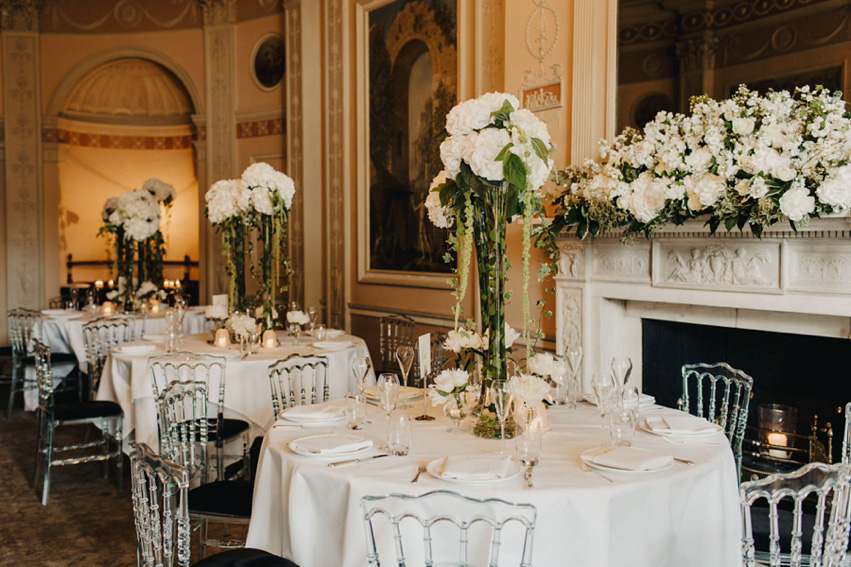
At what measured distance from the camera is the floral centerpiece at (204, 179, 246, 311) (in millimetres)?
4906

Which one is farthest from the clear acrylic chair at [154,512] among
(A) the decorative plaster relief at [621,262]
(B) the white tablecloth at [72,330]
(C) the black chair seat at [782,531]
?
(B) the white tablecloth at [72,330]

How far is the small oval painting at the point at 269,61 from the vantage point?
9.21m

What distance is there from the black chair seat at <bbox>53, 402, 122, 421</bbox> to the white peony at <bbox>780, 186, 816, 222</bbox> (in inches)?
162

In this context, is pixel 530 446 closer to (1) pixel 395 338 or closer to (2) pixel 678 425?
(2) pixel 678 425

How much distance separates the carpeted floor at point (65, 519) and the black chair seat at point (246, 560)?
1.63 metres

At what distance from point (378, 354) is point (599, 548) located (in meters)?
5.55

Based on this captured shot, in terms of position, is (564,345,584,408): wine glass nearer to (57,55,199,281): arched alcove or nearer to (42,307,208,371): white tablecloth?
(42,307,208,371): white tablecloth

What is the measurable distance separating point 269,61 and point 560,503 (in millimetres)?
8362

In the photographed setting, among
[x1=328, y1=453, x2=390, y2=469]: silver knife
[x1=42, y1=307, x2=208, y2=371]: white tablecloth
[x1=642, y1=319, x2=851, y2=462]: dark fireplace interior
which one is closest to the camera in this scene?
[x1=328, y1=453, x2=390, y2=469]: silver knife

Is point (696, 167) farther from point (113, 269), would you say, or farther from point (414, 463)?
point (113, 269)

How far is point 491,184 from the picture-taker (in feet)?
8.51

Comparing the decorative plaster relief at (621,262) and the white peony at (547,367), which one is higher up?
the decorative plaster relief at (621,262)

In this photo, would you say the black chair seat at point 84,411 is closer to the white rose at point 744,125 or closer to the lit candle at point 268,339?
the lit candle at point 268,339

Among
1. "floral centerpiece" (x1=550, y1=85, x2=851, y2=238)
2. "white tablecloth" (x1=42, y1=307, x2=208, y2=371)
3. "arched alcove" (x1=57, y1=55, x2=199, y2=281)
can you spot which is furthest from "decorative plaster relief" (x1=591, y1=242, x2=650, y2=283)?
"arched alcove" (x1=57, y1=55, x2=199, y2=281)
